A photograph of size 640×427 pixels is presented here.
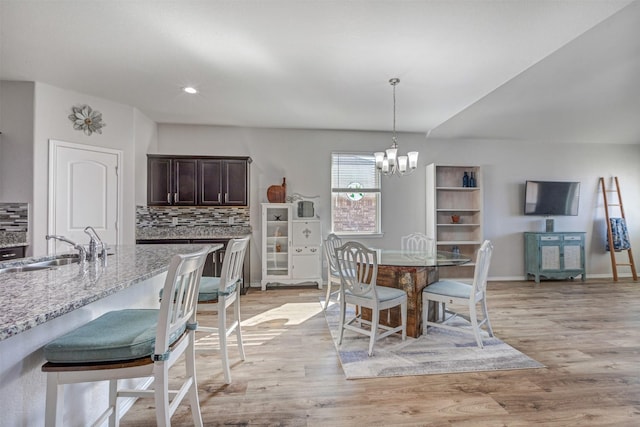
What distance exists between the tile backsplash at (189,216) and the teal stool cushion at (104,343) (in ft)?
12.0

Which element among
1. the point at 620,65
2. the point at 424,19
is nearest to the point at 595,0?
the point at 424,19

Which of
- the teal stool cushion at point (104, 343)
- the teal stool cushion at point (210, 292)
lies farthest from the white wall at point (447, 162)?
the teal stool cushion at point (104, 343)

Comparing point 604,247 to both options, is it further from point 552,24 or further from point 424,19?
point 424,19

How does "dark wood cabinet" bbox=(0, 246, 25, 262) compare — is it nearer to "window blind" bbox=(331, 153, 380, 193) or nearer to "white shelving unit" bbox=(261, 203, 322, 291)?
"white shelving unit" bbox=(261, 203, 322, 291)

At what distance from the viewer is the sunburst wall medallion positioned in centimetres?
364

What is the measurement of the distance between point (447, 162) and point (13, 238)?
20.5ft

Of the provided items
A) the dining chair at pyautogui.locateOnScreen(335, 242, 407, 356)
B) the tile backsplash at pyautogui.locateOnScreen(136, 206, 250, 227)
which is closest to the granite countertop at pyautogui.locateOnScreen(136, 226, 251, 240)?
the tile backsplash at pyautogui.locateOnScreen(136, 206, 250, 227)

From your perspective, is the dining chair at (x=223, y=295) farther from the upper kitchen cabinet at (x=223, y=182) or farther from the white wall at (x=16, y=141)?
the white wall at (x=16, y=141)

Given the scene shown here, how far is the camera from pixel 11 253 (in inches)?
123

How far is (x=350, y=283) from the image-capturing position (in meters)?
2.62

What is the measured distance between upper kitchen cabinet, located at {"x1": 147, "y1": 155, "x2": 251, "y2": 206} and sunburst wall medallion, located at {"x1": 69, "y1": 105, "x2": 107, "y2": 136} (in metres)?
0.77

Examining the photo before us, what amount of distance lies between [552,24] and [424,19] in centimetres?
102

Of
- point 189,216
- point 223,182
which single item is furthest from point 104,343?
point 189,216

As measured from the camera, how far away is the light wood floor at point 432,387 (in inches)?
67.5
